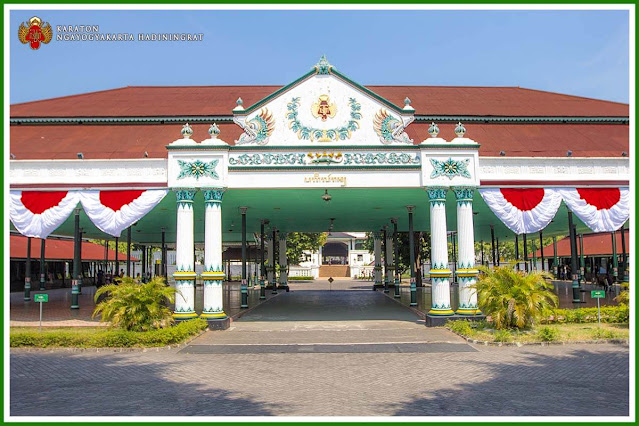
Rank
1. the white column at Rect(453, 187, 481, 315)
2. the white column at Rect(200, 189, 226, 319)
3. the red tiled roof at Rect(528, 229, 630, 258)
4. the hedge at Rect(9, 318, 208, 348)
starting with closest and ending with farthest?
the hedge at Rect(9, 318, 208, 348)
the white column at Rect(200, 189, 226, 319)
the white column at Rect(453, 187, 481, 315)
the red tiled roof at Rect(528, 229, 630, 258)

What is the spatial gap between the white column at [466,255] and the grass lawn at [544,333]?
51.1 inches

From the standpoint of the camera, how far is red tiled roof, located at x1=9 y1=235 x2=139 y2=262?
34844 millimetres

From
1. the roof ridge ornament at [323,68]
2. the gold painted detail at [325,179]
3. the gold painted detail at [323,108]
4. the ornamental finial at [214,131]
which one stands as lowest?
the gold painted detail at [325,179]

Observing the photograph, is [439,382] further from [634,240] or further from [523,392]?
[634,240]

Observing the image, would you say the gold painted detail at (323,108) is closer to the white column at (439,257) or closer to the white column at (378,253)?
the white column at (439,257)

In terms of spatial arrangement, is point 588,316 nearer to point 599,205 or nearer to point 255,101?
point 599,205

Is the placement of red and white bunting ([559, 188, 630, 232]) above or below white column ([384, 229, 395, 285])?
above

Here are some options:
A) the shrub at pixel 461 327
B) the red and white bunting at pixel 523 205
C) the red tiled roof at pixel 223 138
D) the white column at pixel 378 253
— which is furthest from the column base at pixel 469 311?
the white column at pixel 378 253

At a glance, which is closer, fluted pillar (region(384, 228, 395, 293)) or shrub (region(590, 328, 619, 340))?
shrub (region(590, 328, 619, 340))

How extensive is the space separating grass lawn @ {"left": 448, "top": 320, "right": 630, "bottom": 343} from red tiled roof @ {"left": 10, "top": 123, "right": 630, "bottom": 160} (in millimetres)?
5725

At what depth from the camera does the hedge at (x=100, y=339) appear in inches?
496

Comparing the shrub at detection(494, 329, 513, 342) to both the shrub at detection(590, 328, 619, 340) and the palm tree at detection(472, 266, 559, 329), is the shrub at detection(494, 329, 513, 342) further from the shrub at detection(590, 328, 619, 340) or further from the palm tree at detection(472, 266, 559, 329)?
the shrub at detection(590, 328, 619, 340)

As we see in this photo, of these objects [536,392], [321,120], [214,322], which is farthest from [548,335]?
[214,322]

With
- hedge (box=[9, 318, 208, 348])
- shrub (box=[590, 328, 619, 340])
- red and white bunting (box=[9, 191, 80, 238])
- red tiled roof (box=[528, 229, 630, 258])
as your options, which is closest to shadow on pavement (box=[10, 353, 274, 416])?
hedge (box=[9, 318, 208, 348])
